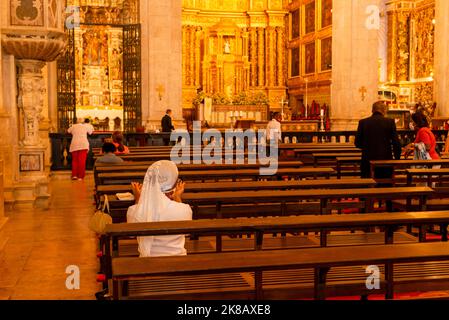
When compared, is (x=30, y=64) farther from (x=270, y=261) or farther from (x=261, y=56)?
(x=261, y=56)

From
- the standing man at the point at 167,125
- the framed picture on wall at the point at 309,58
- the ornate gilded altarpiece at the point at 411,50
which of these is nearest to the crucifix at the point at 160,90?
the standing man at the point at 167,125

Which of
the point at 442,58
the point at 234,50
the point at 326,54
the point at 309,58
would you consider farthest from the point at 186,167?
the point at 234,50

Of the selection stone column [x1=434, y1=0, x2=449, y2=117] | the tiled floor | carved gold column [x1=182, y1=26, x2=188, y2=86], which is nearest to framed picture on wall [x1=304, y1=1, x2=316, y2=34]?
carved gold column [x1=182, y1=26, x2=188, y2=86]

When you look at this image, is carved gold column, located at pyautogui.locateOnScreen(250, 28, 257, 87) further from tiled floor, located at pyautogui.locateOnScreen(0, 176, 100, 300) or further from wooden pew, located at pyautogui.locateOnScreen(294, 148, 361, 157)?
tiled floor, located at pyautogui.locateOnScreen(0, 176, 100, 300)

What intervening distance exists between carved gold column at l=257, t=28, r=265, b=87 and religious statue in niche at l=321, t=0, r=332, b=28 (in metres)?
3.91

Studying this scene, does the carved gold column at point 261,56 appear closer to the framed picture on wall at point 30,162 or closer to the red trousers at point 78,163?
the red trousers at point 78,163

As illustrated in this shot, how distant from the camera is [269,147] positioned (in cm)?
1627

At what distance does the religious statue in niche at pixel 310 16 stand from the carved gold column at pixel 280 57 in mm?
1928

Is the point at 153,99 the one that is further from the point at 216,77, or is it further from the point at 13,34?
the point at 216,77

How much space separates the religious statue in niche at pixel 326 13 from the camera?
1194 inches
